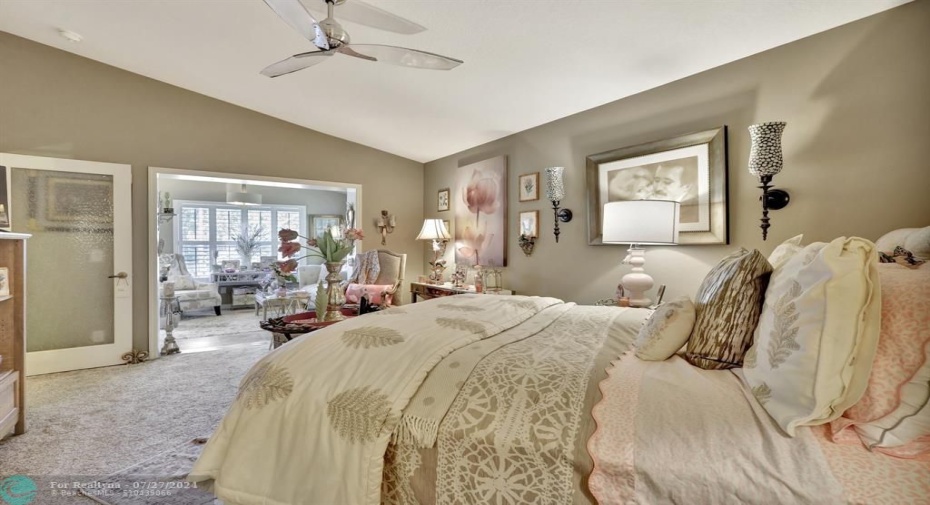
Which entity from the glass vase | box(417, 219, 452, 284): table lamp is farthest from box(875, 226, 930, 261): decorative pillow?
box(417, 219, 452, 284): table lamp

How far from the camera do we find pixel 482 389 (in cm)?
102

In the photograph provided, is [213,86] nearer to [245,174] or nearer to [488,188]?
[245,174]

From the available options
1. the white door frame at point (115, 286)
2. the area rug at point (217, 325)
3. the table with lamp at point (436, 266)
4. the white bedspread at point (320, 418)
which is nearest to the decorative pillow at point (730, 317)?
the white bedspread at point (320, 418)

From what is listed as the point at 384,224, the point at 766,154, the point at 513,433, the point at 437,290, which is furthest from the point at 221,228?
the point at 766,154

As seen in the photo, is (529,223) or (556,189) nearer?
(556,189)

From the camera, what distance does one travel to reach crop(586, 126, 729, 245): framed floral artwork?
251 centimetres

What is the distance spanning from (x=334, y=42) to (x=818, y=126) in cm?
279

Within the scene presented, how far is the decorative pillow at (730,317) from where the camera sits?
3.59 feet

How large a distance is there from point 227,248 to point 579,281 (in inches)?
301

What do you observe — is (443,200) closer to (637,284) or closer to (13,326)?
(637,284)

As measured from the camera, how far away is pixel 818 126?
2.14 metres

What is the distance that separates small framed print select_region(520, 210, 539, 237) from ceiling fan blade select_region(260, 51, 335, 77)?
240 centimetres

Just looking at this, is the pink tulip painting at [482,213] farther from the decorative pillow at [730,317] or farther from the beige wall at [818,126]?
the decorative pillow at [730,317]

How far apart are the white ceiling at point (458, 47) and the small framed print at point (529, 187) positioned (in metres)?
0.53
